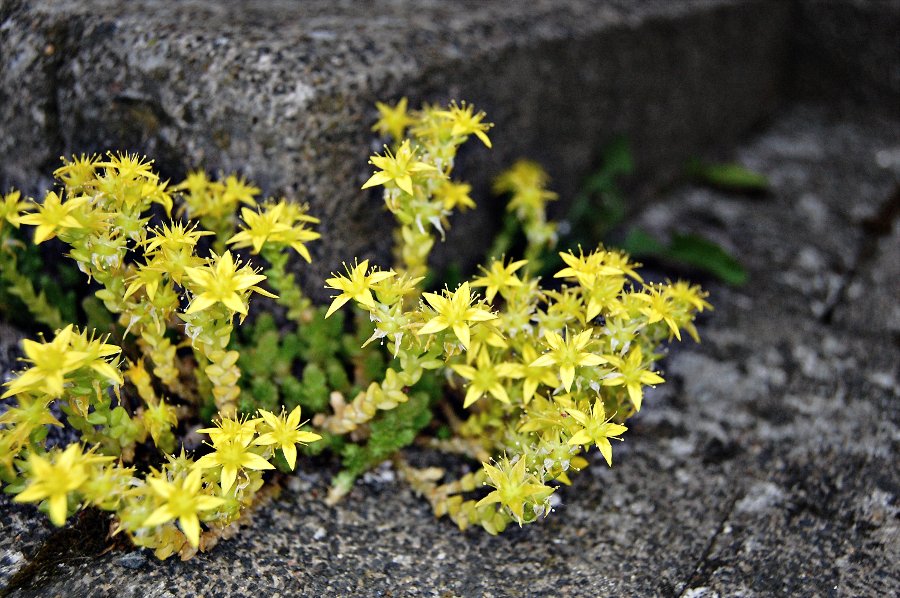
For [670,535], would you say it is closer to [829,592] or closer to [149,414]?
[829,592]

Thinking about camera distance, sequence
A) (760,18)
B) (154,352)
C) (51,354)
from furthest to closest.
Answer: (760,18) → (154,352) → (51,354)

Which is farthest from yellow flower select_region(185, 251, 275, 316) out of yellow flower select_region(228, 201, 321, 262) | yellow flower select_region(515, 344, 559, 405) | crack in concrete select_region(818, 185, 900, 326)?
crack in concrete select_region(818, 185, 900, 326)

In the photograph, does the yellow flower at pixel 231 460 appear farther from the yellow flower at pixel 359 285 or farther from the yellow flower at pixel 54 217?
the yellow flower at pixel 54 217

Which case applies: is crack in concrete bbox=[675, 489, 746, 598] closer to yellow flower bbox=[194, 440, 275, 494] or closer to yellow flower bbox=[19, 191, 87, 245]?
yellow flower bbox=[194, 440, 275, 494]

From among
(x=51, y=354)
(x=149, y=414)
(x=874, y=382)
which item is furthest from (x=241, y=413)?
(x=874, y=382)

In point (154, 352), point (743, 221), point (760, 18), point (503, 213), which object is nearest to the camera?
point (154, 352)

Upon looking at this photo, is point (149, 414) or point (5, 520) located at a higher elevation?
point (149, 414)
